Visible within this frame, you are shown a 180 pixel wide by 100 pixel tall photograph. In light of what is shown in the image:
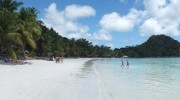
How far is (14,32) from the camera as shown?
30.3 meters

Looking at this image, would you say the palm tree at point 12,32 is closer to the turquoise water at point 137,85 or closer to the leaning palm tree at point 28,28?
the leaning palm tree at point 28,28

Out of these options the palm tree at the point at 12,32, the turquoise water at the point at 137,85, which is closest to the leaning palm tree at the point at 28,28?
the palm tree at the point at 12,32

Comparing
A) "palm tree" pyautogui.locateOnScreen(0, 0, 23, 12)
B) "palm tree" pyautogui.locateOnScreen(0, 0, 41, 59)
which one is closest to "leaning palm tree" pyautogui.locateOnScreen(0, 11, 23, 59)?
"palm tree" pyautogui.locateOnScreen(0, 0, 41, 59)

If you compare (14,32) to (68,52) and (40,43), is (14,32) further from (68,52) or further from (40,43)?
(68,52)

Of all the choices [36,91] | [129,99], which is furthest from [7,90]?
[129,99]

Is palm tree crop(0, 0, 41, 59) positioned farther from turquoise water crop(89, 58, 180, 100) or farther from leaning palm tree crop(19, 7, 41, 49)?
turquoise water crop(89, 58, 180, 100)

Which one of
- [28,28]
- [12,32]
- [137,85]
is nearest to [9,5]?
[28,28]

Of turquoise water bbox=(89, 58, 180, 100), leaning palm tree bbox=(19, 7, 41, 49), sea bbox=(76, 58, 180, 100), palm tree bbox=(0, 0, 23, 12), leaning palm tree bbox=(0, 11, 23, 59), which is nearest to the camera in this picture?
sea bbox=(76, 58, 180, 100)

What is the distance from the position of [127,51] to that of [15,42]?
167 m

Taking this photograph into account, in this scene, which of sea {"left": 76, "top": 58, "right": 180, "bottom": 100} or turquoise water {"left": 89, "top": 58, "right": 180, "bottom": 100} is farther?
turquoise water {"left": 89, "top": 58, "right": 180, "bottom": 100}

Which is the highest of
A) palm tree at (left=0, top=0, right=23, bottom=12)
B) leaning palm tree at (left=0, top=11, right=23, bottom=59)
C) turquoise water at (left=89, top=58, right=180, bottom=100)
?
palm tree at (left=0, top=0, right=23, bottom=12)

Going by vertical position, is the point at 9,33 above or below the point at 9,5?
below

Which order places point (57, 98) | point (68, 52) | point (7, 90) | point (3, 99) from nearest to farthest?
point (3, 99) < point (57, 98) < point (7, 90) < point (68, 52)

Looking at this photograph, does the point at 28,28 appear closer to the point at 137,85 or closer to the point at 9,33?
the point at 9,33
